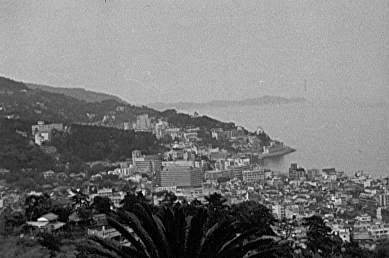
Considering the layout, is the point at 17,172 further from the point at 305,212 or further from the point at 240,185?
the point at 305,212

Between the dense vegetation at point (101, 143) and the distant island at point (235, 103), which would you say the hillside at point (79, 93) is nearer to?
the distant island at point (235, 103)

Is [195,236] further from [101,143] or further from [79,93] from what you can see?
[79,93]

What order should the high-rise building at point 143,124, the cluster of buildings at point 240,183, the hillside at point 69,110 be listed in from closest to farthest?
the cluster of buildings at point 240,183
the hillside at point 69,110
the high-rise building at point 143,124

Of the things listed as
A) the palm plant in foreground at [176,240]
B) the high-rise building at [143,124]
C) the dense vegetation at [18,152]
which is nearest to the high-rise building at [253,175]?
the dense vegetation at [18,152]

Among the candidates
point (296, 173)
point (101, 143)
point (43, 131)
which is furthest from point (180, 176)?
point (43, 131)

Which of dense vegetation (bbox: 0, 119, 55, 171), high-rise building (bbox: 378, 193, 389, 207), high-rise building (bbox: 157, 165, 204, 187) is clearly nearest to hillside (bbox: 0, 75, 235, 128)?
dense vegetation (bbox: 0, 119, 55, 171)

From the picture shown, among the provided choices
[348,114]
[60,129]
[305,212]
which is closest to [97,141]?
[60,129]
